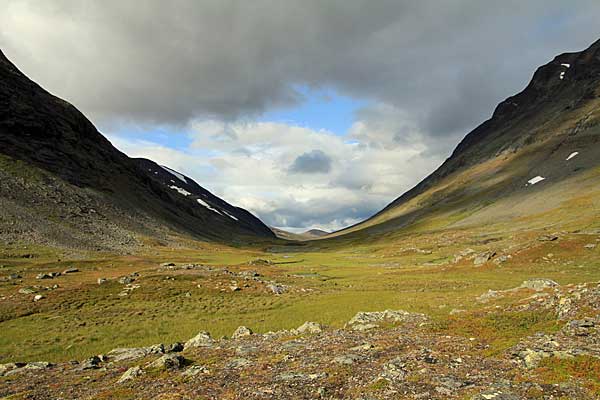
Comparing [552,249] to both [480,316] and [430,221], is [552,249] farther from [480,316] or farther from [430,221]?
[430,221]

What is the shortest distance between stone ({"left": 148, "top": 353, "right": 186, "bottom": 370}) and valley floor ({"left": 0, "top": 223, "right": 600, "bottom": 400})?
0.32ft

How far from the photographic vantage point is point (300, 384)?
49.6 ft

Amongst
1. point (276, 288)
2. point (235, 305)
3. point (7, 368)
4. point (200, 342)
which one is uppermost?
point (276, 288)

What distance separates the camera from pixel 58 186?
13775 cm

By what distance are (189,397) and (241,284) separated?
38.2 metres

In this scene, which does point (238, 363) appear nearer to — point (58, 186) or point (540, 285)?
point (540, 285)

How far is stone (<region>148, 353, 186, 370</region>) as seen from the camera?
18.7 m

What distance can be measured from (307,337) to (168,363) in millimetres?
→ 9526

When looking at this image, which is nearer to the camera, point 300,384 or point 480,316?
point 300,384

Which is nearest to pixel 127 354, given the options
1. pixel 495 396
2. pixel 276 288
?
pixel 495 396

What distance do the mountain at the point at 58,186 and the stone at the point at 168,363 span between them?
9743 centimetres

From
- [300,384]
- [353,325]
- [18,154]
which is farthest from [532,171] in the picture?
[18,154]

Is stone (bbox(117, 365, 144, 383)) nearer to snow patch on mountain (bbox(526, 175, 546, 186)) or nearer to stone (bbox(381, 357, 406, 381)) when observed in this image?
stone (bbox(381, 357, 406, 381))

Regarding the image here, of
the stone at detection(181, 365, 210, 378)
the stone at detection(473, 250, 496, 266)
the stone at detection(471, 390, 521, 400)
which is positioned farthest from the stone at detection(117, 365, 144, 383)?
the stone at detection(473, 250, 496, 266)
